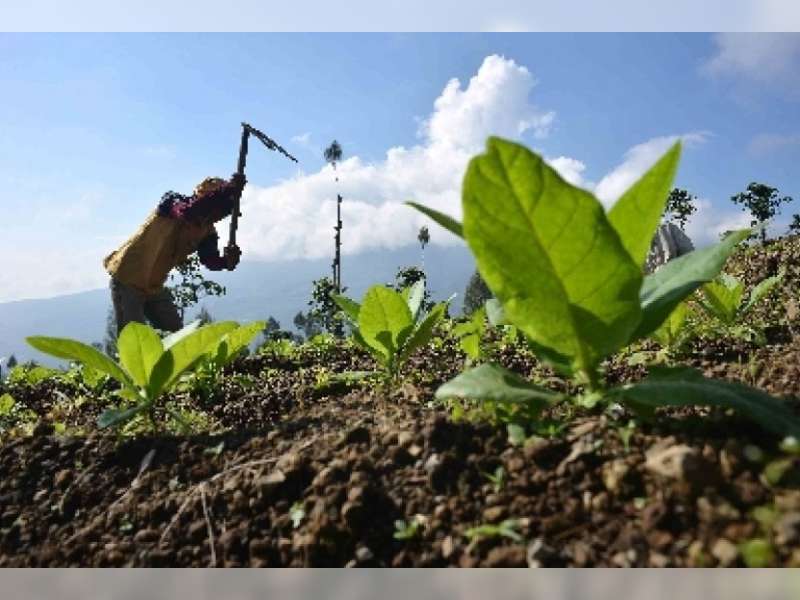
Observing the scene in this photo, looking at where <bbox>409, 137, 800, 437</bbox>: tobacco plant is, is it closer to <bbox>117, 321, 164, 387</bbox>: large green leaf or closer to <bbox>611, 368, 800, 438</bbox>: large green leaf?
<bbox>611, 368, 800, 438</bbox>: large green leaf

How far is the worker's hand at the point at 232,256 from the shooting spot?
32.5ft

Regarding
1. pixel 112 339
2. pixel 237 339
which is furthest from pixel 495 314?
pixel 112 339

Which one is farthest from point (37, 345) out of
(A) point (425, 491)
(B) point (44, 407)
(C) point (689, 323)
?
(C) point (689, 323)

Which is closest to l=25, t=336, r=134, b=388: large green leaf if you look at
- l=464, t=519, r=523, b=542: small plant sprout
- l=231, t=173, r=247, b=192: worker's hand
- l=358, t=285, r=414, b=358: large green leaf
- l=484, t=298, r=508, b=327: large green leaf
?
l=358, t=285, r=414, b=358: large green leaf

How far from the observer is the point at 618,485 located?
143 cm

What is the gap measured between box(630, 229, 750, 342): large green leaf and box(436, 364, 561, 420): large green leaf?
0.36 metres

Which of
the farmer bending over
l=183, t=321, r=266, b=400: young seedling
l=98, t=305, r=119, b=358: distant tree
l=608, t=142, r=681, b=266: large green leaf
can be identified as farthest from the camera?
l=98, t=305, r=119, b=358: distant tree

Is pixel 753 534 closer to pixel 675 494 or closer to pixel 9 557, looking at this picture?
pixel 675 494

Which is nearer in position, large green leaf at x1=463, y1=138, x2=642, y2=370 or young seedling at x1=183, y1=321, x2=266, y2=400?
large green leaf at x1=463, y1=138, x2=642, y2=370

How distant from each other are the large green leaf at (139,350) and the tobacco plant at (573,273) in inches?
53.9

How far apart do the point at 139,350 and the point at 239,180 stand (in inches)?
327

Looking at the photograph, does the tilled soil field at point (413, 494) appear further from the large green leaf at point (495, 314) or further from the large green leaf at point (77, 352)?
the large green leaf at point (495, 314)

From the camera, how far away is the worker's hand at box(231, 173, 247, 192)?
10363 mm

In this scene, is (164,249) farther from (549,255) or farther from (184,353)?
(549,255)
